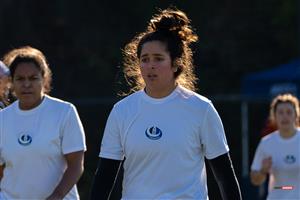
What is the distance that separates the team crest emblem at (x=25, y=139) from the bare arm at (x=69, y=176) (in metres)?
0.26

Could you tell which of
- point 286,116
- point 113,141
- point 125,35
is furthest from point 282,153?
point 125,35

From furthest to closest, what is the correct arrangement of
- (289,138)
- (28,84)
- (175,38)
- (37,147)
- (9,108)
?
1. (289,138)
2. (9,108)
3. (28,84)
4. (37,147)
5. (175,38)

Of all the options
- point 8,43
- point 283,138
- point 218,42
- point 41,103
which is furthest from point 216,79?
point 41,103

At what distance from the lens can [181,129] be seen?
601 centimetres

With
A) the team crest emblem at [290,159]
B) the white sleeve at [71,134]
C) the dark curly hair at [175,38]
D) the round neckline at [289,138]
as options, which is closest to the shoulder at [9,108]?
the white sleeve at [71,134]

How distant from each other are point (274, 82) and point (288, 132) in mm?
5712

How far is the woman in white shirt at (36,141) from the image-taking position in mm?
6883

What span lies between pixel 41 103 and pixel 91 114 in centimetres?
746

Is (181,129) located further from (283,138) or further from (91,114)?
(91,114)

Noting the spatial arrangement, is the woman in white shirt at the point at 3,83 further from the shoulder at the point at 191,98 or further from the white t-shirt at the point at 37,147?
the shoulder at the point at 191,98

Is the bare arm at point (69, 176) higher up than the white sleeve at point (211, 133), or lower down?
lower down

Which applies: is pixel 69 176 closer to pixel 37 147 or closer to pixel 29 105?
pixel 37 147

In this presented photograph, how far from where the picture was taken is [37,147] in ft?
22.5

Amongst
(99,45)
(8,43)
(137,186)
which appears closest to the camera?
(137,186)
